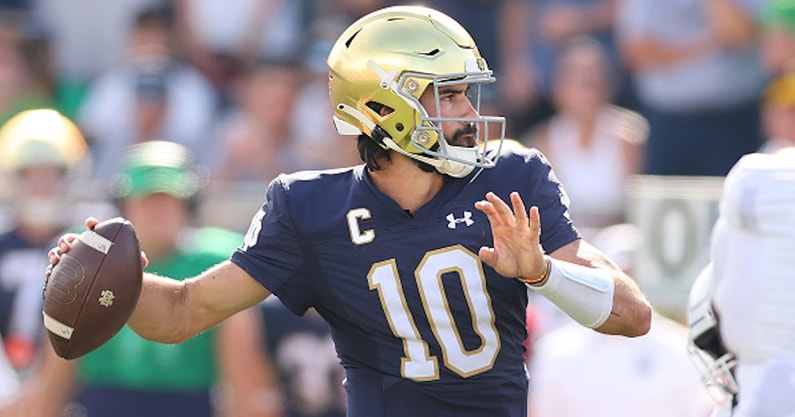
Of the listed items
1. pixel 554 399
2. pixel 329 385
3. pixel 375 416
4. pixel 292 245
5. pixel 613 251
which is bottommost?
pixel 329 385

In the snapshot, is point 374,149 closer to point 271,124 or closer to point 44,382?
point 44,382

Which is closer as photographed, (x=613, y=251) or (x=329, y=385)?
(x=613, y=251)

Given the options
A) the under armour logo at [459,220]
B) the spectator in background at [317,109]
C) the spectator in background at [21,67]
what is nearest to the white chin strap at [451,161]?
the under armour logo at [459,220]

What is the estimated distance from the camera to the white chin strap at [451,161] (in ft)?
13.2

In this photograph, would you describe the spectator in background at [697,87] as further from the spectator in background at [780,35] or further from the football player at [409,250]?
the football player at [409,250]

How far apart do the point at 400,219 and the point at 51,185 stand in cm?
368

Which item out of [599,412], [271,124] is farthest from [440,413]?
[271,124]

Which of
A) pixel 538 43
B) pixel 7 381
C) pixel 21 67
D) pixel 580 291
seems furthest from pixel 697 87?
pixel 580 291

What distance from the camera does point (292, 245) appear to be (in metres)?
4.16

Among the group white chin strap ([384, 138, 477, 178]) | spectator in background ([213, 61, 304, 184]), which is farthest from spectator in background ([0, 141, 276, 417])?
white chin strap ([384, 138, 477, 178])

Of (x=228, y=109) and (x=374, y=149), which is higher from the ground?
(x=374, y=149)

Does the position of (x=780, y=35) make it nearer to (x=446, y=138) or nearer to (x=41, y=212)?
(x=41, y=212)

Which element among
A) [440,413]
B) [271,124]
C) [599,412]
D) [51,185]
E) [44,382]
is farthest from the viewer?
[271,124]

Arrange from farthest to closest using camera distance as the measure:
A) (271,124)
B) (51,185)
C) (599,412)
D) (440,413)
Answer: (271,124) < (51,185) < (599,412) < (440,413)
